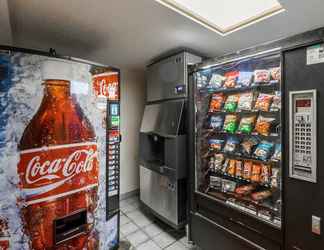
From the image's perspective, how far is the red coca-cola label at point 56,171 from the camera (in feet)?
4.12

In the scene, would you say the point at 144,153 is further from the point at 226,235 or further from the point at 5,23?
the point at 5,23

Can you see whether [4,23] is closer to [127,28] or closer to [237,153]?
[127,28]

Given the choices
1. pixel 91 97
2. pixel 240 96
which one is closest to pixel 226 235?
pixel 240 96

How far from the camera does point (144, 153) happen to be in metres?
2.63

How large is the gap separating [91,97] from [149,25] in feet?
2.66

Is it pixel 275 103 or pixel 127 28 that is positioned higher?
pixel 127 28

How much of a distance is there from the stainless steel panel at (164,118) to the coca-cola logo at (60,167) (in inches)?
36.4

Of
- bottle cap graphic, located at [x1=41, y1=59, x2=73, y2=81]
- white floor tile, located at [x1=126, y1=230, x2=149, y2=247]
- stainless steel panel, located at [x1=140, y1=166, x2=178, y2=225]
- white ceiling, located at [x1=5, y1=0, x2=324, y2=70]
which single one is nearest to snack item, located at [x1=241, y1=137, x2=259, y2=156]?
stainless steel panel, located at [x1=140, y1=166, x2=178, y2=225]

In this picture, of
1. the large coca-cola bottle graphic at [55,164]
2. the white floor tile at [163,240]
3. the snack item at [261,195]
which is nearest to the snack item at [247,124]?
the snack item at [261,195]

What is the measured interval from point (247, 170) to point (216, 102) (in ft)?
2.35

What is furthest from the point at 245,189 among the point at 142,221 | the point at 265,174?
the point at 142,221

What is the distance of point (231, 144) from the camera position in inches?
71.1

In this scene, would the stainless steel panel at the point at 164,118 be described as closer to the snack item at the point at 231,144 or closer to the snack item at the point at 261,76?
the snack item at the point at 231,144

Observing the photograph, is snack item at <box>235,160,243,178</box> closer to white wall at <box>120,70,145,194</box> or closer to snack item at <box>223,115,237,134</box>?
snack item at <box>223,115,237,134</box>
